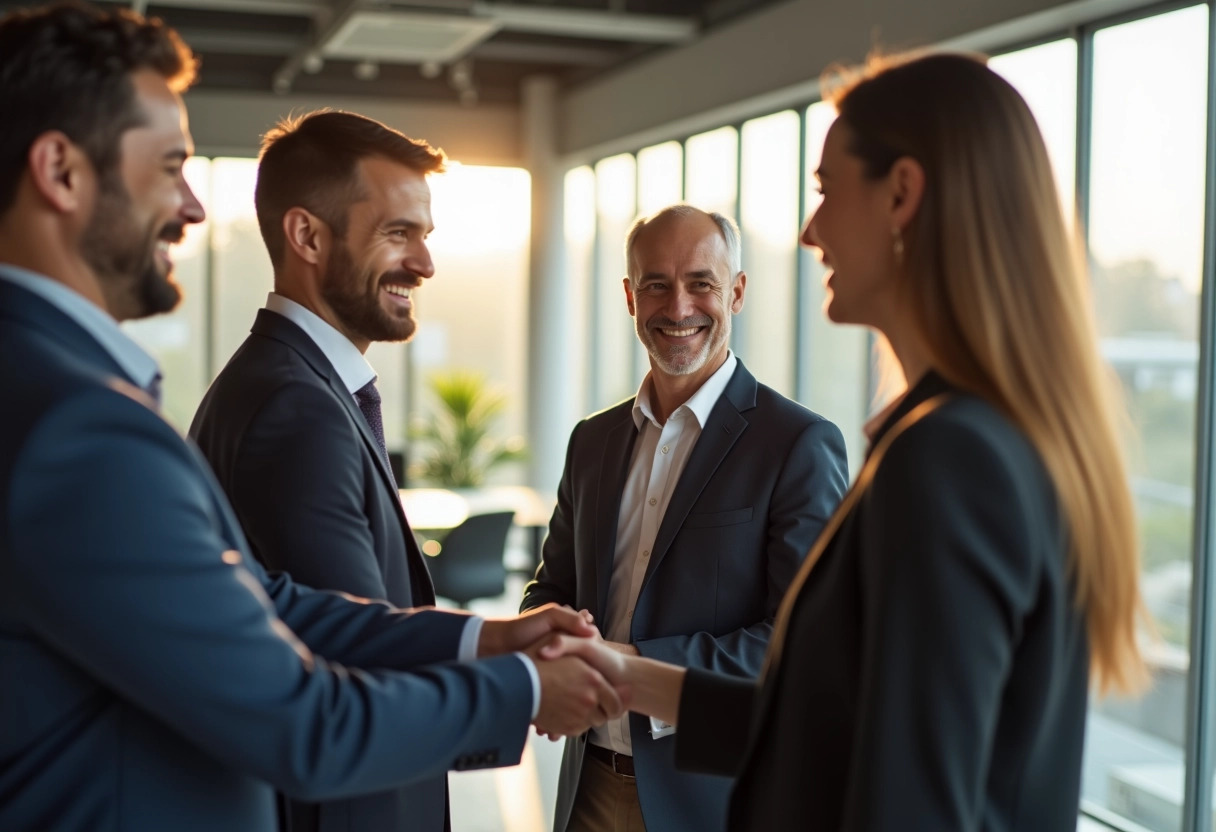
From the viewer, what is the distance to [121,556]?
1.10m

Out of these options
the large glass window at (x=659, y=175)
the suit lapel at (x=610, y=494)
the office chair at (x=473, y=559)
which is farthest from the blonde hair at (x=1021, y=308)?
the large glass window at (x=659, y=175)

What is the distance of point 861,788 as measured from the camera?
3.86 ft

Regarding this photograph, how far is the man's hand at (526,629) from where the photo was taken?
6.27ft

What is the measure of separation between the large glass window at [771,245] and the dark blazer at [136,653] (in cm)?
576

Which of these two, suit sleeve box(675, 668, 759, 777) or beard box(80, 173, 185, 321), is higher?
beard box(80, 173, 185, 321)

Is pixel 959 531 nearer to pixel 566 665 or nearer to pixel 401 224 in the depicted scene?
pixel 566 665

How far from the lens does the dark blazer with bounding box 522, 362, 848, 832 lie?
2.22 metres

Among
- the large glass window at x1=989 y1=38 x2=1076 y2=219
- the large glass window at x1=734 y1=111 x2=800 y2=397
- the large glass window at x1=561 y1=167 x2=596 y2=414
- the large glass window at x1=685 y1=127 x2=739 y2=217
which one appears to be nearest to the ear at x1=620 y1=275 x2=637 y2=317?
the large glass window at x1=989 y1=38 x2=1076 y2=219

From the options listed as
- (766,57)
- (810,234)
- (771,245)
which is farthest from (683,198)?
(810,234)

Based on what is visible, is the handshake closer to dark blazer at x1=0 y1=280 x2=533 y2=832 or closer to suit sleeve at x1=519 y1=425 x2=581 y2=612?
dark blazer at x1=0 y1=280 x2=533 y2=832

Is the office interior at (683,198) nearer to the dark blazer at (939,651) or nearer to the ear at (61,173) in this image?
the dark blazer at (939,651)

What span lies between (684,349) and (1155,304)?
2.60 metres

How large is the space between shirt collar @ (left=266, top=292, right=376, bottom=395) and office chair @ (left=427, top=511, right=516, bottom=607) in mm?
4449

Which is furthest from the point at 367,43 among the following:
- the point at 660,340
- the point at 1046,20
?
the point at 660,340
